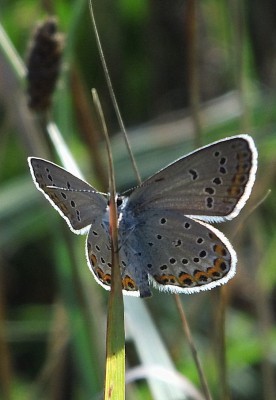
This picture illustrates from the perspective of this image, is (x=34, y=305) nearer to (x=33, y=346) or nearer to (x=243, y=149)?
(x=33, y=346)

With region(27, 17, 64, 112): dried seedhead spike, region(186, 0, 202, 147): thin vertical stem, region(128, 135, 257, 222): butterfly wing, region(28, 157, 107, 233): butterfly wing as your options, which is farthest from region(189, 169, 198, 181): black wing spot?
region(186, 0, 202, 147): thin vertical stem

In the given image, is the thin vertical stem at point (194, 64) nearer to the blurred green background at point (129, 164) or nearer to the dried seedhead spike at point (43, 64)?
the blurred green background at point (129, 164)

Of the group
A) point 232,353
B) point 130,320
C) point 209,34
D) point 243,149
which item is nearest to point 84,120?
point 130,320

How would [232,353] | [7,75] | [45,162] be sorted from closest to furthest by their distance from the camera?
[45,162] → [7,75] → [232,353]

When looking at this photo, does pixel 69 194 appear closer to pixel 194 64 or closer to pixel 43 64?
pixel 43 64

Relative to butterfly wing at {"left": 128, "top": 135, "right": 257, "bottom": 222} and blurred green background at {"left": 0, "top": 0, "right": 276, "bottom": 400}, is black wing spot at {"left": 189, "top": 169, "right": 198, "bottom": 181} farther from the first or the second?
blurred green background at {"left": 0, "top": 0, "right": 276, "bottom": 400}

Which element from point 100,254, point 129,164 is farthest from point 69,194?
point 129,164
